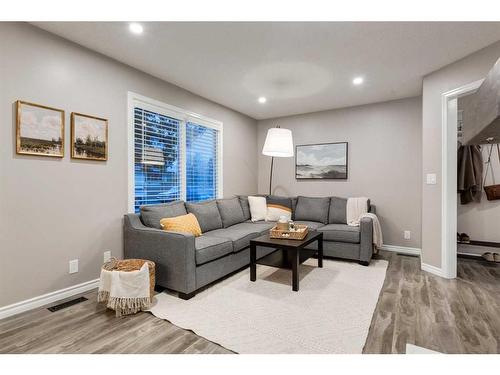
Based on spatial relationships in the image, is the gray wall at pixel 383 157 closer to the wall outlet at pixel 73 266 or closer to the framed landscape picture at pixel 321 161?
the framed landscape picture at pixel 321 161

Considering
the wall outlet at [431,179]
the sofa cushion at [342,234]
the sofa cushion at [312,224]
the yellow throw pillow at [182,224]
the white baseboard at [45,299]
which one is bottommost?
the white baseboard at [45,299]

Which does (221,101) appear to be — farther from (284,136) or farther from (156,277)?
(156,277)

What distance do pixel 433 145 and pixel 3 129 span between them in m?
4.37

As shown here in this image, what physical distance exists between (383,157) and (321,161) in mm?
1033

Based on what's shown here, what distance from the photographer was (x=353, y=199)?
4.28 m

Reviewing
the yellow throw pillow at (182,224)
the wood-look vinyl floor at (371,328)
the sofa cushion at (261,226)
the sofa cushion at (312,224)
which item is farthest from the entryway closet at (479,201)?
→ the yellow throw pillow at (182,224)

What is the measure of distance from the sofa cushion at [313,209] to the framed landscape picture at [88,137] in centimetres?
308

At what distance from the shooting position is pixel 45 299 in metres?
2.43

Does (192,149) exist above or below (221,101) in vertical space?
below

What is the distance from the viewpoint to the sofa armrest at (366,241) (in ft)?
11.7

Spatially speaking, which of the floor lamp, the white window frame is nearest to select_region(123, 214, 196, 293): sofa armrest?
the white window frame
